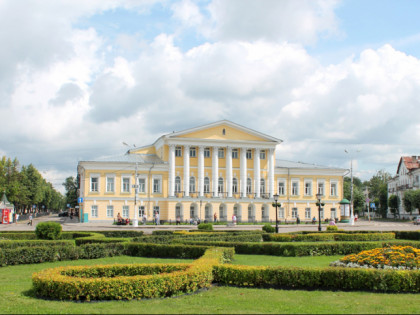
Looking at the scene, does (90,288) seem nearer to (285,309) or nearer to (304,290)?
(285,309)

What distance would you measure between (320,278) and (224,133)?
45.9m

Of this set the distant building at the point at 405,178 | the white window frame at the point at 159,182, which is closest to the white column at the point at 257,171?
the white window frame at the point at 159,182

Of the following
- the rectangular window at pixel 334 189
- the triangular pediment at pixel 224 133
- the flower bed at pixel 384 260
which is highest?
the triangular pediment at pixel 224 133

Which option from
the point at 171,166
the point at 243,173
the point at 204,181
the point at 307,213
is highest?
the point at 171,166

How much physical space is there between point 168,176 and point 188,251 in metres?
37.3

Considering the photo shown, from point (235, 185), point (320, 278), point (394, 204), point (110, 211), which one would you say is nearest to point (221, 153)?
point (235, 185)

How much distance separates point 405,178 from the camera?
283 ft

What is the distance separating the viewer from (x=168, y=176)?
5569cm

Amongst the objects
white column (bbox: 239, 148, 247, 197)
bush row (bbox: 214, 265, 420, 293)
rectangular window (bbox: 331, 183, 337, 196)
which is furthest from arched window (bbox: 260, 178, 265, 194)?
bush row (bbox: 214, 265, 420, 293)

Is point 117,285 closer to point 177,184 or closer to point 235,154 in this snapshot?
point 177,184

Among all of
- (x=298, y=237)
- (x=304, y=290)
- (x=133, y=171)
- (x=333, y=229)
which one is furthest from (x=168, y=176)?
(x=304, y=290)

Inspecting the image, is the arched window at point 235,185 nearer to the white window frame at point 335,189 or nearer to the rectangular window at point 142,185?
the rectangular window at point 142,185

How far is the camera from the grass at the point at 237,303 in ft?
28.4

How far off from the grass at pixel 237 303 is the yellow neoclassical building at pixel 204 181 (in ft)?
134
